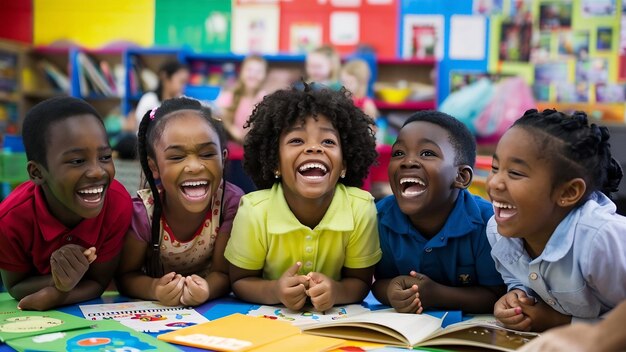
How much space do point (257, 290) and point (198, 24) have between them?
5.20 m

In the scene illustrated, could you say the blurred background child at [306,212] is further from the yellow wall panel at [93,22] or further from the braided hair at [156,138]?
the yellow wall panel at [93,22]

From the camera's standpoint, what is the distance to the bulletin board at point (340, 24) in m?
6.29

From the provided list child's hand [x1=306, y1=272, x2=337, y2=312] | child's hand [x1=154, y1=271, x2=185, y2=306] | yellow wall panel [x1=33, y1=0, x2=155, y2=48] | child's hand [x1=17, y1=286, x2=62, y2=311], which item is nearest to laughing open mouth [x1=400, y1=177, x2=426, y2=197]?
child's hand [x1=306, y1=272, x2=337, y2=312]

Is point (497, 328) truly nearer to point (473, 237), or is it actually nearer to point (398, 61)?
point (473, 237)

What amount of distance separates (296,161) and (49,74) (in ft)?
18.9

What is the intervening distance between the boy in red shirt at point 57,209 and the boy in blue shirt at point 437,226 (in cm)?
77

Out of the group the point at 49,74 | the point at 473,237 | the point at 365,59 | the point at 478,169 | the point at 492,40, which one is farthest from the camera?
the point at 49,74

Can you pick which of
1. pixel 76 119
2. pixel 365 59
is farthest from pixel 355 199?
pixel 365 59

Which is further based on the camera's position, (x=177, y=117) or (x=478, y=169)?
(x=478, y=169)

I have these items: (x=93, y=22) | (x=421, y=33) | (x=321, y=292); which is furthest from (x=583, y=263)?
(x=93, y=22)

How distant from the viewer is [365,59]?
19.0 ft

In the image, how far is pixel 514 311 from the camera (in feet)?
4.64

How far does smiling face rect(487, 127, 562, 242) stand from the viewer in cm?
135

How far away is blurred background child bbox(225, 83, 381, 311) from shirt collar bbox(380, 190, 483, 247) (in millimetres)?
56
